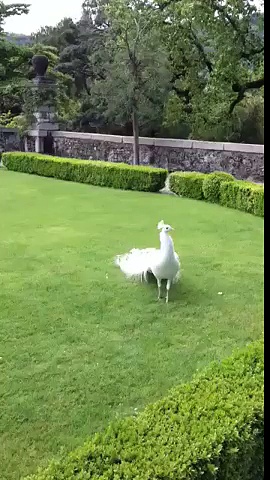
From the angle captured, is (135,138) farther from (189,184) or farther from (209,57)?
(189,184)

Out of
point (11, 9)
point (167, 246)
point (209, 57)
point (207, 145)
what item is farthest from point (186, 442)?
point (11, 9)

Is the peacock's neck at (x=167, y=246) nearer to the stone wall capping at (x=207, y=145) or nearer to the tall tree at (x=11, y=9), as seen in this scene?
the stone wall capping at (x=207, y=145)

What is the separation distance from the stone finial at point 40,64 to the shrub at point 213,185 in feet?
18.5

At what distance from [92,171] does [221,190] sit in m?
2.35

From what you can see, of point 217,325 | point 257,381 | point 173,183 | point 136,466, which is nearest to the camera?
point 136,466

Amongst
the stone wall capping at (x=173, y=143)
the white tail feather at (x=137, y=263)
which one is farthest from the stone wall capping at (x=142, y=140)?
the white tail feather at (x=137, y=263)

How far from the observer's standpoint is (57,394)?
2.25m

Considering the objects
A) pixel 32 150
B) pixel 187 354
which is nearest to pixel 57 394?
pixel 187 354

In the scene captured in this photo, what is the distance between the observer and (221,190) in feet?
21.2

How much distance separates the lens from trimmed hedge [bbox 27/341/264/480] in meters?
1.29

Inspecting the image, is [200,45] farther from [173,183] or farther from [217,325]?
[217,325]

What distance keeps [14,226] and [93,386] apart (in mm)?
3243

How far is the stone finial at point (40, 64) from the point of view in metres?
10.8

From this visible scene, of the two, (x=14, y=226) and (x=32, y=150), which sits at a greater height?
(x=32, y=150)
